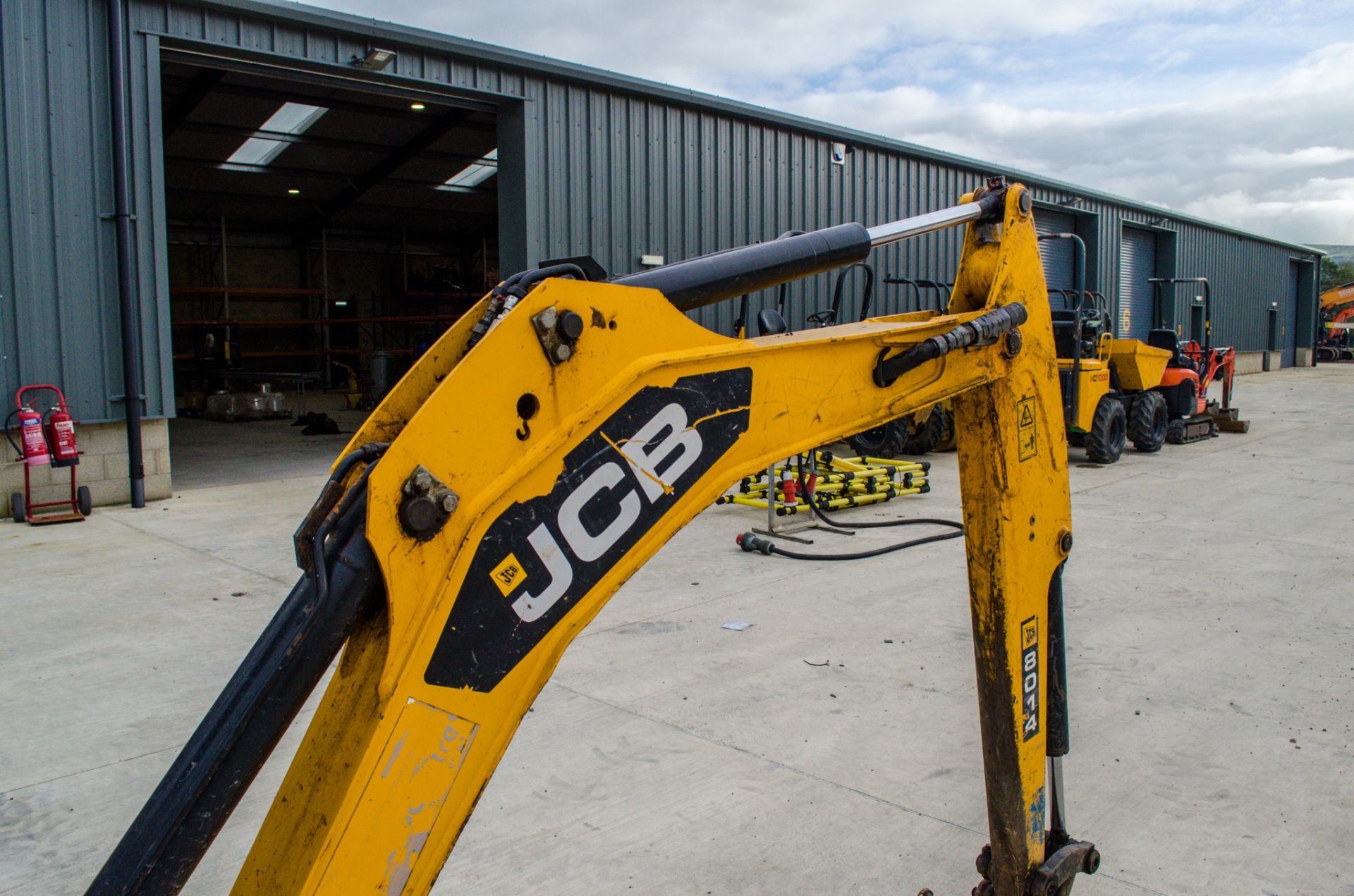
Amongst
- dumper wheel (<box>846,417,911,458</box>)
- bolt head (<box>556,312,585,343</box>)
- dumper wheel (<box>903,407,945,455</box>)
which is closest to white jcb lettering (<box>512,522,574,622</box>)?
bolt head (<box>556,312,585,343</box>)

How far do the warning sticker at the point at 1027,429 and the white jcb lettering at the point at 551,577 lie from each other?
1142 millimetres

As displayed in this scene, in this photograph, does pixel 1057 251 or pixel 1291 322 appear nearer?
pixel 1057 251

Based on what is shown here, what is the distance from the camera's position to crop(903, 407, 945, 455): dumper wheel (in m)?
12.1

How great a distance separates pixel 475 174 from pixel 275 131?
15.4ft

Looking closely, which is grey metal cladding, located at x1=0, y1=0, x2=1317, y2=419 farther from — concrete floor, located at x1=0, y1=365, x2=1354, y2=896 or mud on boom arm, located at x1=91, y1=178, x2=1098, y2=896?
mud on boom arm, located at x1=91, y1=178, x2=1098, y2=896

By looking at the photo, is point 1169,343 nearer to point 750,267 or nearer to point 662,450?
point 750,267

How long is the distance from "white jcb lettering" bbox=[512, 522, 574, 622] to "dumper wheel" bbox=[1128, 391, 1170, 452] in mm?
12348

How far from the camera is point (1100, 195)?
2048cm

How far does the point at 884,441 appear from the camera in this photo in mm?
11633

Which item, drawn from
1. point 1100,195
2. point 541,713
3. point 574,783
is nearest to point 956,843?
point 574,783

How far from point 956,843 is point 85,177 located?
8.82 m

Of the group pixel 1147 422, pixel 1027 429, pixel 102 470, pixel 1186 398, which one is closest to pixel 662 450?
pixel 1027 429

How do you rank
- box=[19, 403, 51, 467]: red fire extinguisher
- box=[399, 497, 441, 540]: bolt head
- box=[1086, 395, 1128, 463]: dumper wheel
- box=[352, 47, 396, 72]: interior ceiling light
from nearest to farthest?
box=[399, 497, 441, 540]: bolt head → box=[19, 403, 51, 467]: red fire extinguisher → box=[352, 47, 396, 72]: interior ceiling light → box=[1086, 395, 1128, 463]: dumper wheel

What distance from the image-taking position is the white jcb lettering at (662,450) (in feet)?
4.58
